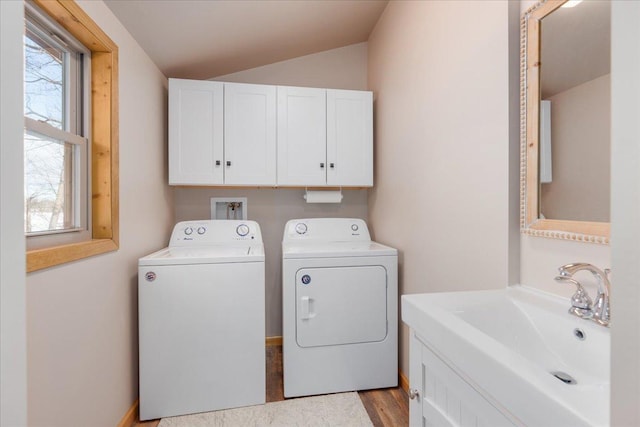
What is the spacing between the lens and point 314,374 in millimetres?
1986

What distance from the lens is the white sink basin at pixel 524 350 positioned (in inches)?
19.6

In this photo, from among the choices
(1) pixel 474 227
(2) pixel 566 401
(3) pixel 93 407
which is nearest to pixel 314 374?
(3) pixel 93 407

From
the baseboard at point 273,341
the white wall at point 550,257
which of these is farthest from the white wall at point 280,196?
the white wall at point 550,257

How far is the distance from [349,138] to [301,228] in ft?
2.69

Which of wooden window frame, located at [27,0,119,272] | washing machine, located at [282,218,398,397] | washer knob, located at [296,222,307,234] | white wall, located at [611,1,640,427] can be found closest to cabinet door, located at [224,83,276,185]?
washer knob, located at [296,222,307,234]

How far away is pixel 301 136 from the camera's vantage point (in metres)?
2.38

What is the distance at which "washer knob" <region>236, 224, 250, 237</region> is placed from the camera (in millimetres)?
2375

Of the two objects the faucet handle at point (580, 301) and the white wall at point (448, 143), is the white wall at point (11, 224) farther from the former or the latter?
the white wall at point (448, 143)

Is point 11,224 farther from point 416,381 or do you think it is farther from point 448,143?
point 448,143

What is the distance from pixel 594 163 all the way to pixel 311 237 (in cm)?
181

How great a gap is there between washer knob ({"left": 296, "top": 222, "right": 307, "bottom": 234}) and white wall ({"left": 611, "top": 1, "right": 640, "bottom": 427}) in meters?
2.18

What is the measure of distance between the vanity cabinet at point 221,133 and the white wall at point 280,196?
417mm

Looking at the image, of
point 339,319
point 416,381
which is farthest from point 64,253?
point 339,319

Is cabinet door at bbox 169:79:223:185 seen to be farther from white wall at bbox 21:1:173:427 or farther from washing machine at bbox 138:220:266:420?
washing machine at bbox 138:220:266:420
